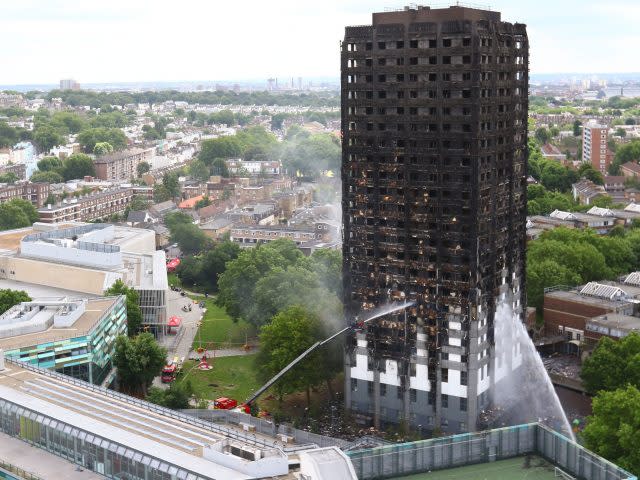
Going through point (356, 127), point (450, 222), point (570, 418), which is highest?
point (356, 127)

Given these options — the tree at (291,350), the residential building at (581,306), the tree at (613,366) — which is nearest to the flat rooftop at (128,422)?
the tree at (291,350)

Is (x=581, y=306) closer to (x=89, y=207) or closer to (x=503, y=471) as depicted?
(x=503, y=471)

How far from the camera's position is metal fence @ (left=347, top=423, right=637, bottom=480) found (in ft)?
86.3

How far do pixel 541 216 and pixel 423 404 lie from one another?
5063 centimetres

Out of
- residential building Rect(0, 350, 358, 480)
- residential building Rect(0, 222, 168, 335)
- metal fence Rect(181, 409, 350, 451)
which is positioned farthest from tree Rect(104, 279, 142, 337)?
residential building Rect(0, 350, 358, 480)

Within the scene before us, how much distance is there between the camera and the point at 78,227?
74.8 meters

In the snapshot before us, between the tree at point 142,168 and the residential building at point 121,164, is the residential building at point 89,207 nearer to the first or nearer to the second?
the residential building at point 121,164

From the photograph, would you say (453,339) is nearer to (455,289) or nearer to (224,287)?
(455,289)

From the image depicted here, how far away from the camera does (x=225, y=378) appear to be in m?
56.3

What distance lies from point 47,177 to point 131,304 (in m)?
78.5

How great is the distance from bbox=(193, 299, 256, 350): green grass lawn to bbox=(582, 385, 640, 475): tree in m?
29.1

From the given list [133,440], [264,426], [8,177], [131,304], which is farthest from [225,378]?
[8,177]

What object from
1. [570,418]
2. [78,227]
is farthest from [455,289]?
[78,227]

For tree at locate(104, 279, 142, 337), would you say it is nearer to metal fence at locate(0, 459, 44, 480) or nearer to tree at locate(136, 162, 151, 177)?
metal fence at locate(0, 459, 44, 480)
